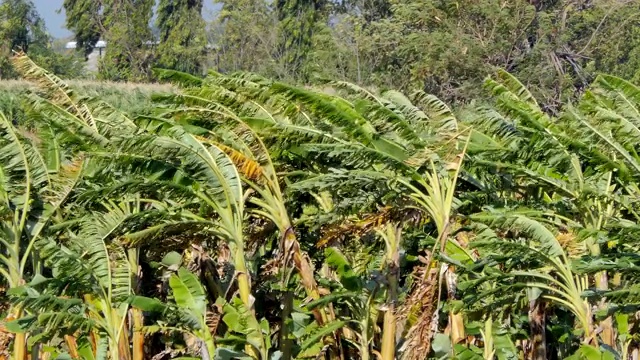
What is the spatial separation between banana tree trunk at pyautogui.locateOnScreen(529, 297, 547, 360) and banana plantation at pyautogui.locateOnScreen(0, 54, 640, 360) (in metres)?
0.02

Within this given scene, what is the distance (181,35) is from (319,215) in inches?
1517

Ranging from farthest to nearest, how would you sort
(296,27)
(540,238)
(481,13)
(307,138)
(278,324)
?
(296,27) → (481,13) → (278,324) → (307,138) → (540,238)

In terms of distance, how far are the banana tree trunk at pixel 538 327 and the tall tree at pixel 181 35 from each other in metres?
33.5

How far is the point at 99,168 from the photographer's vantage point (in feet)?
29.3

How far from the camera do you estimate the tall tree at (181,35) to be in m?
44.0

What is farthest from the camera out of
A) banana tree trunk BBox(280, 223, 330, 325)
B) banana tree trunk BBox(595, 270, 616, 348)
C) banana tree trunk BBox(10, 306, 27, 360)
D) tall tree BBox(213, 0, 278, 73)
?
tall tree BBox(213, 0, 278, 73)

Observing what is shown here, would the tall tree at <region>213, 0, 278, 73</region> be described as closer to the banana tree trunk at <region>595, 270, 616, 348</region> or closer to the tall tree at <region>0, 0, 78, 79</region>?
the tall tree at <region>0, 0, 78, 79</region>

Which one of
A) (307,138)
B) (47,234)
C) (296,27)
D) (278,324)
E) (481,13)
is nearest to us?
(307,138)

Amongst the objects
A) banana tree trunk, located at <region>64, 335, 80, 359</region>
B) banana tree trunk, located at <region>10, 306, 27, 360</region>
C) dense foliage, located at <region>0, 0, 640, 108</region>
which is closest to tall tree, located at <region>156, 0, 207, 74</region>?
dense foliage, located at <region>0, 0, 640, 108</region>

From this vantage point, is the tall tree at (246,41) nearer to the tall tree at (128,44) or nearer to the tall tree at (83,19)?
the tall tree at (128,44)

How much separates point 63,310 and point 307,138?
108 inches

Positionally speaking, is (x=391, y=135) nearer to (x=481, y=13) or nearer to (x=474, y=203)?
(x=474, y=203)

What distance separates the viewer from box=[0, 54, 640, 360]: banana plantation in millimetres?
8664

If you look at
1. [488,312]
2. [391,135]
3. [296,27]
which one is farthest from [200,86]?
[296,27]
